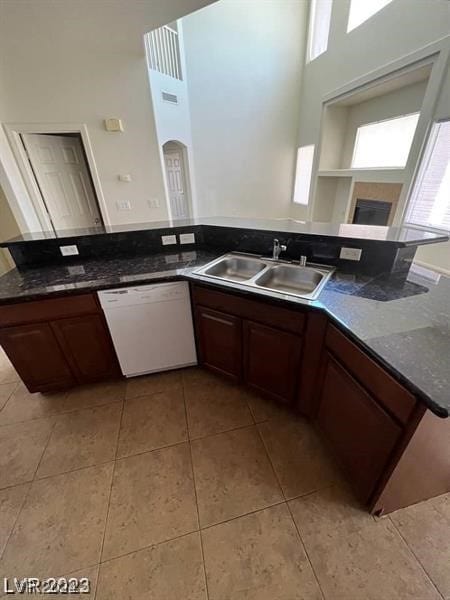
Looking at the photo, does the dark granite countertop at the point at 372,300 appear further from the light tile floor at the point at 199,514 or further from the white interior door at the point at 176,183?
the white interior door at the point at 176,183

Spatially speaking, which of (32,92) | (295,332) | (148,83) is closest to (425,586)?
(295,332)

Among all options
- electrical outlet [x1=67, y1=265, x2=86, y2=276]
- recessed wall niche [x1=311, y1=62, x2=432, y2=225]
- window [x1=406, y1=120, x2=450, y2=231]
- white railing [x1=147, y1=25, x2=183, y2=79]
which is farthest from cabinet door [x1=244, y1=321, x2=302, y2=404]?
white railing [x1=147, y1=25, x2=183, y2=79]

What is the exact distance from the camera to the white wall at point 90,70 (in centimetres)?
240

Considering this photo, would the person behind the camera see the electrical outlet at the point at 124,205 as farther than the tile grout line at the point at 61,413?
Yes

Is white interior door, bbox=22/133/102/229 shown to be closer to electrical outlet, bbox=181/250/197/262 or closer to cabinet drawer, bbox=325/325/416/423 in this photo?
electrical outlet, bbox=181/250/197/262

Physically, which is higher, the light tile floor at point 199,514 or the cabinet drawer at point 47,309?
the cabinet drawer at point 47,309

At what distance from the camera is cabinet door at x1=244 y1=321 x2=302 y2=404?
142 cm

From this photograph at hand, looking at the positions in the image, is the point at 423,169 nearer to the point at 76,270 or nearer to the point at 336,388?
the point at 336,388

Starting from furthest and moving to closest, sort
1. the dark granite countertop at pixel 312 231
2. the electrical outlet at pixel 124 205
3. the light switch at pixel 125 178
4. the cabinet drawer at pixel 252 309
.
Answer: the electrical outlet at pixel 124 205 → the light switch at pixel 125 178 → the dark granite countertop at pixel 312 231 → the cabinet drawer at pixel 252 309

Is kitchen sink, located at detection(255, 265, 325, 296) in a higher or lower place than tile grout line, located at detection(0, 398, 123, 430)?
higher

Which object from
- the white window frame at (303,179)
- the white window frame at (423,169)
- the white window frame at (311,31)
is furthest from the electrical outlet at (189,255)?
the white window frame at (311,31)

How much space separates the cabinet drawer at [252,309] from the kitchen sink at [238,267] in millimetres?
278

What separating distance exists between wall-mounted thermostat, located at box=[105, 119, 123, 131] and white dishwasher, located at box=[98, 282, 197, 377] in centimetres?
259

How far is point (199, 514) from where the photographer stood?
1186 millimetres
